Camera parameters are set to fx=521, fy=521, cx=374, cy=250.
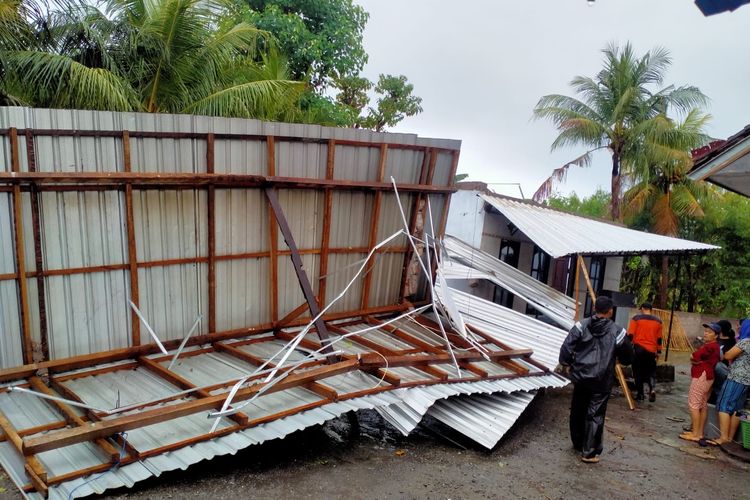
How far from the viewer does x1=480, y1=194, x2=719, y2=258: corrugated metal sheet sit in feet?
31.0

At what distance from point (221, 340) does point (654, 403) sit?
284 inches

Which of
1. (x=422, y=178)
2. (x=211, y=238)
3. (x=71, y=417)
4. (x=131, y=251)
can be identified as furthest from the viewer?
(x=422, y=178)

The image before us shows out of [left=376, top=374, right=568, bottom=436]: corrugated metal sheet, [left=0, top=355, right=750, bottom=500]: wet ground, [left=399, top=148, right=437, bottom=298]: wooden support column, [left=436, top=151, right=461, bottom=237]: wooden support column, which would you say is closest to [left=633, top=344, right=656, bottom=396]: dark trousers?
[left=0, top=355, right=750, bottom=500]: wet ground

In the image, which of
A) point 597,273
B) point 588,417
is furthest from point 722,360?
point 597,273

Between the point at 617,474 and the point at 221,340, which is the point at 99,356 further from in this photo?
the point at 617,474

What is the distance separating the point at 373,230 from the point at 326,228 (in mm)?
765

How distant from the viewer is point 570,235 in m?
10.6

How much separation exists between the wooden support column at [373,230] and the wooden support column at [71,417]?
4043 mm

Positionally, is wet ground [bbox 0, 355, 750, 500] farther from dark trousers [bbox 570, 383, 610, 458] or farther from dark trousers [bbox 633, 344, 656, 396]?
dark trousers [bbox 633, 344, 656, 396]

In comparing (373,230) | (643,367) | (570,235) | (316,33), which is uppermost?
(316,33)

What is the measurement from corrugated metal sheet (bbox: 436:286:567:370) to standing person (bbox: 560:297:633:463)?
173 centimetres

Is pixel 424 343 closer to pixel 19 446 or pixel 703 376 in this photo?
pixel 703 376

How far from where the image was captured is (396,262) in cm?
787

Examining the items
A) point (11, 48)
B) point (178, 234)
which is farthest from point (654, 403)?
point (11, 48)
